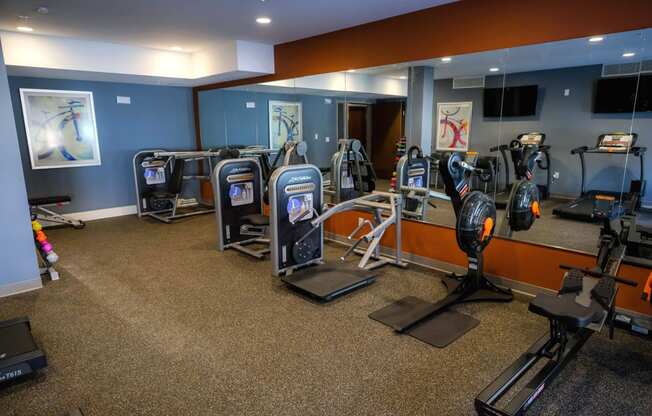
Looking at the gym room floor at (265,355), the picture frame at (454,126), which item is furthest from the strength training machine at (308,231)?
the picture frame at (454,126)

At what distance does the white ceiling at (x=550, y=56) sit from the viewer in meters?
2.88

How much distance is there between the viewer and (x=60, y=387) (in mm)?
2346

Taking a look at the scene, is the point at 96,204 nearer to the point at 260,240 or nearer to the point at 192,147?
the point at 192,147

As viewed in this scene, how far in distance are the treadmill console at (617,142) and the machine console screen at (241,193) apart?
12.3 ft

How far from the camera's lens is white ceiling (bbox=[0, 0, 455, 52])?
3.71m

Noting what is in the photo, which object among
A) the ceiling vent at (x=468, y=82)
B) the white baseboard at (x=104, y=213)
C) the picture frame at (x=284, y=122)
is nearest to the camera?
the ceiling vent at (x=468, y=82)

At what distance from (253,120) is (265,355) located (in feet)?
16.8

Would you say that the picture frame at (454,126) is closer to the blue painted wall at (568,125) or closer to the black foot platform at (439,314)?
the blue painted wall at (568,125)

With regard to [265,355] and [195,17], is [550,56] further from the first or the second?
[195,17]

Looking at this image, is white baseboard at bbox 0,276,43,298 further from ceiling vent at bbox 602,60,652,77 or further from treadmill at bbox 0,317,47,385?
ceiling vent at bbox 602,60,652,77

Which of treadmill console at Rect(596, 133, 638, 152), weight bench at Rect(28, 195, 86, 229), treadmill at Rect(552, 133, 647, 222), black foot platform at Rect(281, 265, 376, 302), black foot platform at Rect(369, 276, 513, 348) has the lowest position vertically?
black foot platform at Rect(369, 276, 513, 348)

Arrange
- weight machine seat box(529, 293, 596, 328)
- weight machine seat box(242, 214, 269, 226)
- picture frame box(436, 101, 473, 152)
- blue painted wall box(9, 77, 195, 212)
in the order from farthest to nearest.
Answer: blue painted wall box(9, 77, 195, 212), weight machine seat box(242, 214, 269, 226), picture frame box(436, 101, 473, 152), weight machine seat box(529, 293, 596, 328)

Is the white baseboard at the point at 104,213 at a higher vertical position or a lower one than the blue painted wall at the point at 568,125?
lower

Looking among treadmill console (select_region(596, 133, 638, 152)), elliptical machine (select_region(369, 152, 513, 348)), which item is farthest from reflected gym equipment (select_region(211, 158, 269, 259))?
treadmill console (select_region(596, 133, 638, 152))
